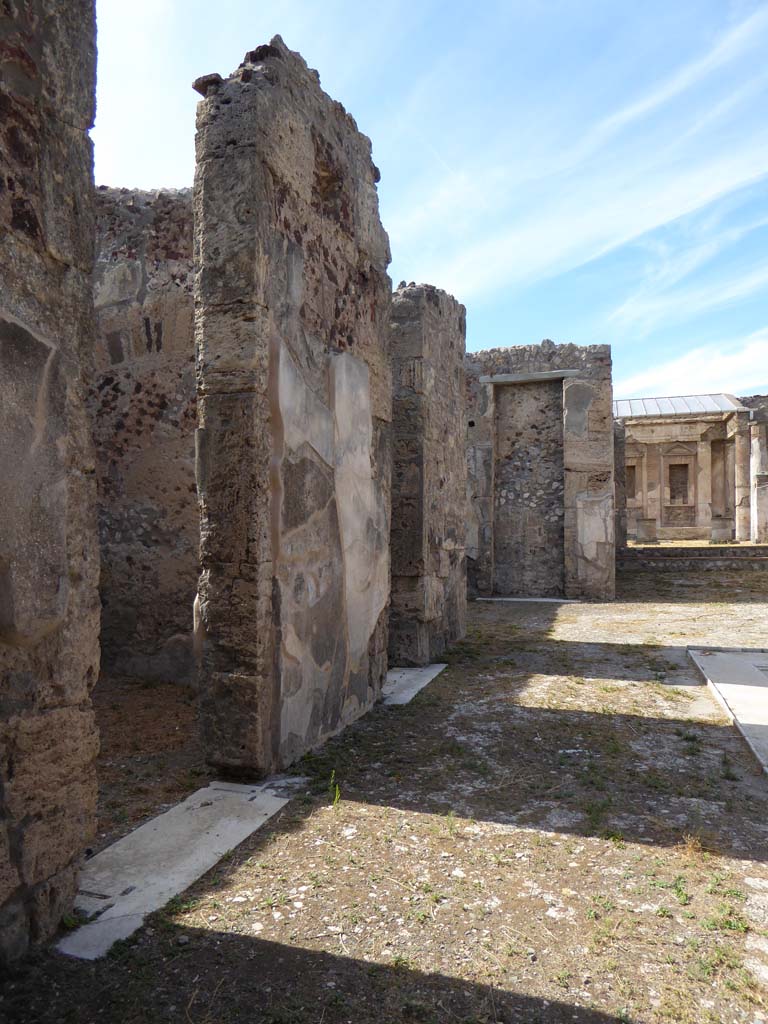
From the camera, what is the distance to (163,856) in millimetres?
2479

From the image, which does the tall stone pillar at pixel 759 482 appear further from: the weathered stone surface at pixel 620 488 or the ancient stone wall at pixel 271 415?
the ancient stone wall at pixel 271 415

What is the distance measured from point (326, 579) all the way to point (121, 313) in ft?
7.94

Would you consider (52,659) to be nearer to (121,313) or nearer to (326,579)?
(326,579)

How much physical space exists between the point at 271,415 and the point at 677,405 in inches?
908

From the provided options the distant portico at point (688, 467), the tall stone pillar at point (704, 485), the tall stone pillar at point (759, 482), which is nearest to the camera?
the tall stone pillar at point (759, 482)

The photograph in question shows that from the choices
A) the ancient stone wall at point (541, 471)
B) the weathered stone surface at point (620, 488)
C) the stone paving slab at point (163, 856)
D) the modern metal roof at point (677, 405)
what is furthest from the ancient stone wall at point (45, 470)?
the modern metal roof at point (677, 405)

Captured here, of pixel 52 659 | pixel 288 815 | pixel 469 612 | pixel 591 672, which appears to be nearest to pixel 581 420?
Answer: pixel 469 612

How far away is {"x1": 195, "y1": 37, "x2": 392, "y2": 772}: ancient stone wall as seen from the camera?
10.3ft

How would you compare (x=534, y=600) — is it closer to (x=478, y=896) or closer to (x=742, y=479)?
(x=478, y=896)

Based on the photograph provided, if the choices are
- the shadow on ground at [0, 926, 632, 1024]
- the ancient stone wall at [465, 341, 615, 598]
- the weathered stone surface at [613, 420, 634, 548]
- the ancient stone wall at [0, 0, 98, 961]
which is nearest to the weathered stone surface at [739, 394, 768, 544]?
the weathered stone surface at [613, 420, 634, 548]

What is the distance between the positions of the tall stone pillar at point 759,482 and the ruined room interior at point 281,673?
41.4ft

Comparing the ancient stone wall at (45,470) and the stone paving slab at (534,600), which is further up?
the ancient stone wall at (45,470)

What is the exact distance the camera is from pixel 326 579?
12.3 feet

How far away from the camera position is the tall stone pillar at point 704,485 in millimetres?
23547
